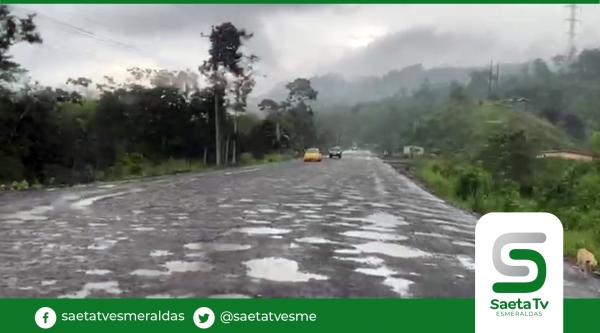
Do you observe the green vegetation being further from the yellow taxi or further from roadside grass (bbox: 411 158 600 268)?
roadside grass (bbox: 411 158 600 268)

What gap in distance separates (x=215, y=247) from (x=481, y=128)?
1917mm

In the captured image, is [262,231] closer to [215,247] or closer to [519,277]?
[215,247]

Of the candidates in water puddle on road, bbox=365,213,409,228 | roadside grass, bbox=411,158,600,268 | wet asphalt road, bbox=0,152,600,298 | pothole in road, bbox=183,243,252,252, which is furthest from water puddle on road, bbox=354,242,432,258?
pothole in road, bbox=183,243,252,252

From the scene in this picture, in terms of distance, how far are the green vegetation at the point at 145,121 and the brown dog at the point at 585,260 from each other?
171 centimetres

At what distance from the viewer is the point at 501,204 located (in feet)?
11.5

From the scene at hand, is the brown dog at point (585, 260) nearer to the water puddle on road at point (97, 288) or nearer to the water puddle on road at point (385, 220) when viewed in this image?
the water puddle on road at point (385, 220)

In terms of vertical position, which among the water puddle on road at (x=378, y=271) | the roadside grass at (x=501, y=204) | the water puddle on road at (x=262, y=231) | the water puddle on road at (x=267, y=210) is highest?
the roadside grass at (x=501, y=204)

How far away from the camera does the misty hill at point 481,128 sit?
4133mm

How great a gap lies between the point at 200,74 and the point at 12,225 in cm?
165

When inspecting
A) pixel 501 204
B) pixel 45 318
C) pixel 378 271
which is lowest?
pixel 45 318

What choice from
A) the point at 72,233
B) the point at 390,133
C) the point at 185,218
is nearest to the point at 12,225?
the point at 72,233

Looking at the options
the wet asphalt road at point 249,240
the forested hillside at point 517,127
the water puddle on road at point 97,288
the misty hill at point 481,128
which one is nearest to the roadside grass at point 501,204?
the forested hillside at point 517,127

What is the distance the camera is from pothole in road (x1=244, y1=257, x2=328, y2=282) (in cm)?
334

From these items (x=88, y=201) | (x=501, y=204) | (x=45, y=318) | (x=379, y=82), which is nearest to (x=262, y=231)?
(x=379, y=82)
